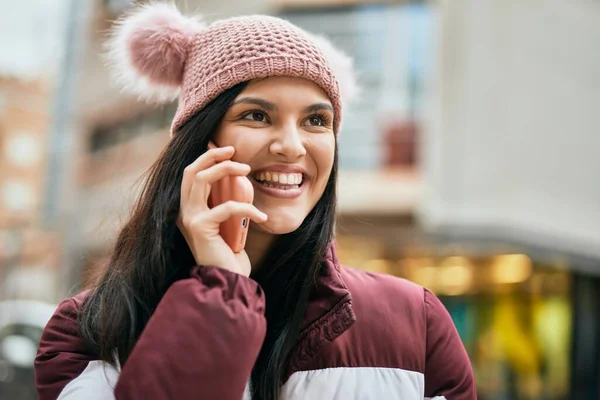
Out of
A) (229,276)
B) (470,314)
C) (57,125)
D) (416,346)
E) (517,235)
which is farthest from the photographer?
(57,125)

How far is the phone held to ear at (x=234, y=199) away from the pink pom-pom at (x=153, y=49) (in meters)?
0.60

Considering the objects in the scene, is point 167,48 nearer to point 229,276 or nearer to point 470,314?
point 229,276

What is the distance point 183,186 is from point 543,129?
9.35 m

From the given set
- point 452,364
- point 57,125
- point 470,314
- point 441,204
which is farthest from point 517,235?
point 57,125

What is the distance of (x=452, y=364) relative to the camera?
89.4 inches

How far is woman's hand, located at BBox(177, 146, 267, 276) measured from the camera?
6.72ft

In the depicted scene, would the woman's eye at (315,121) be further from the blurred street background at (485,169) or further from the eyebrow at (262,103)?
the blurred street background at (485,169)

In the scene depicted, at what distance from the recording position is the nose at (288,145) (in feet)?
7.18

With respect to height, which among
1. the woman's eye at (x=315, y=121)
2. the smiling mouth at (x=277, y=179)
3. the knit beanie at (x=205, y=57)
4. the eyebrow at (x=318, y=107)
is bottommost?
the smiling mouth at (x=277, y=179)

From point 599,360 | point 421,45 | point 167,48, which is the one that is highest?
point 421,45

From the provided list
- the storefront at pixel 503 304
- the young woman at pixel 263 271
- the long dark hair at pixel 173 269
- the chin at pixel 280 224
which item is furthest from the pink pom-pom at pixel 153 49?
the storefront at pixel 503 304

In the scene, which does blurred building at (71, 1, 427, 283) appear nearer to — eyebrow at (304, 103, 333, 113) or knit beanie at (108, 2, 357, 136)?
knit beanie at (108, 2, 357, 136)

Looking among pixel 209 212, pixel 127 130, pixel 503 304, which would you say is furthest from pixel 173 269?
pixel 127 130

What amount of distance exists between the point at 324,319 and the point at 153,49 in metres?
0.99
